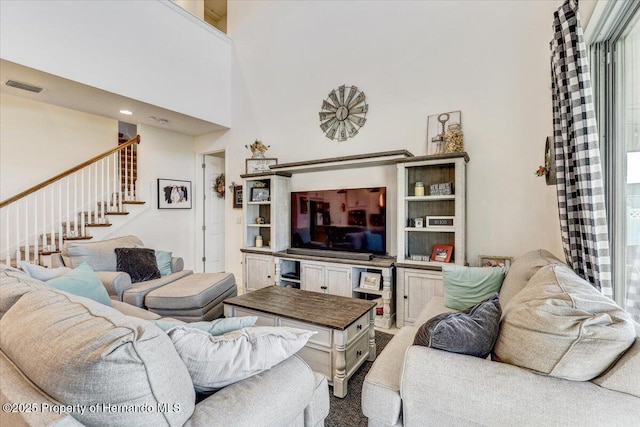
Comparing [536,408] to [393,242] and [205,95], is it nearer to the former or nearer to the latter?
[393,242]

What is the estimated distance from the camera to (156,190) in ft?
16.4

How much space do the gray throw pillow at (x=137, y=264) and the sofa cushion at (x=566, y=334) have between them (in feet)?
11.1

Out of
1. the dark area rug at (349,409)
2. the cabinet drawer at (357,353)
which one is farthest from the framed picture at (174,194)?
the dark area rug at (349,409)

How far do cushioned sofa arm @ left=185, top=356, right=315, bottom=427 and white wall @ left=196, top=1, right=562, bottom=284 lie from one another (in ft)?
8.89

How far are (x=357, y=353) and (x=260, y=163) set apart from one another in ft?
10.4

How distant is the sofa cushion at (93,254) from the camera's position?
3125mm

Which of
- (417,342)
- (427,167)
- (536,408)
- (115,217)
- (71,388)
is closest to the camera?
(71,388)

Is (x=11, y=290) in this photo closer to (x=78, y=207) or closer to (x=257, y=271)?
(x=257, y=271)

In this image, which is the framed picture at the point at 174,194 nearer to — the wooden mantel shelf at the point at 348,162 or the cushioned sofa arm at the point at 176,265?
the cushioned sofa arm at the point at 176,265

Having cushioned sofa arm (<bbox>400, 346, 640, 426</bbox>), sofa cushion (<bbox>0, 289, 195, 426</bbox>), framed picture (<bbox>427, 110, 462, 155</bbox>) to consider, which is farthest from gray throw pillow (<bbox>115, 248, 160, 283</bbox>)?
framed picture (<bbox>427, 110, 462, 155</bbox>)

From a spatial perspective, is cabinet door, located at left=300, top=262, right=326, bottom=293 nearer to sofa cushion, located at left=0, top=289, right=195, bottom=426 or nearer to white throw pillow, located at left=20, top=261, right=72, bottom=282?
white throw pillow, located at left=20, top=261, right=72, bottom=282

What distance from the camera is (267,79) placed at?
468 centimetres

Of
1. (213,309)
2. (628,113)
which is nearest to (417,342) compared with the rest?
(628,113)

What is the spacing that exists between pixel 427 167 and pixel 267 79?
281cm
